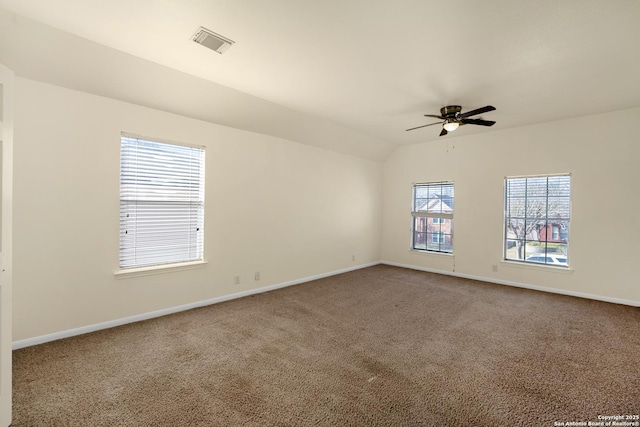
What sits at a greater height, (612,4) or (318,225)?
(612,4)

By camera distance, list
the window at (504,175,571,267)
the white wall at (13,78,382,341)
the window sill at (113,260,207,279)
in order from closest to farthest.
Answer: the white wall at (13,78,382,341)
the window sill at (113,260,207,279)
the window at (504,175,571,267)

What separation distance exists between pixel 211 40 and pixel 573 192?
17.8ft

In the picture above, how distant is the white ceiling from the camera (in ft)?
6.57

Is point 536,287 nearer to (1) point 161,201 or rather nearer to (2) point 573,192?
(2) point 573,192

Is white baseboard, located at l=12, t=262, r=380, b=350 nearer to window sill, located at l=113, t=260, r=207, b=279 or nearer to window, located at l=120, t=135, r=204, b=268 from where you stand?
window sill, located at l=113, t=260, r=207, b=279

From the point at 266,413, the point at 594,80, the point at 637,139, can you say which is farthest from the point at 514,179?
the point at 266,413

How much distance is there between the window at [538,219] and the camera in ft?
14.9

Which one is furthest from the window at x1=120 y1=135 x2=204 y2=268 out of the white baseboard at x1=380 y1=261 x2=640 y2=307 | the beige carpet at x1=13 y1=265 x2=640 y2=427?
the white baseboard at x1=380 y1=261 x2=640 y2=307

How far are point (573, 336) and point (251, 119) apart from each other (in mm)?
4672

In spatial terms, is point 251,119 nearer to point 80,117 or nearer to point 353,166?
point 80,117

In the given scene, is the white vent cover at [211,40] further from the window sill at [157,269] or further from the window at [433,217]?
the window at [433,217]

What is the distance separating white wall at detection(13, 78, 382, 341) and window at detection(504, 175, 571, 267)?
3611mm

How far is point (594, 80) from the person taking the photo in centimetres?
305

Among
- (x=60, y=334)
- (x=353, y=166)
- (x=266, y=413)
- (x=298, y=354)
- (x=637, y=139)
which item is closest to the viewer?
(x=266, y=413)
